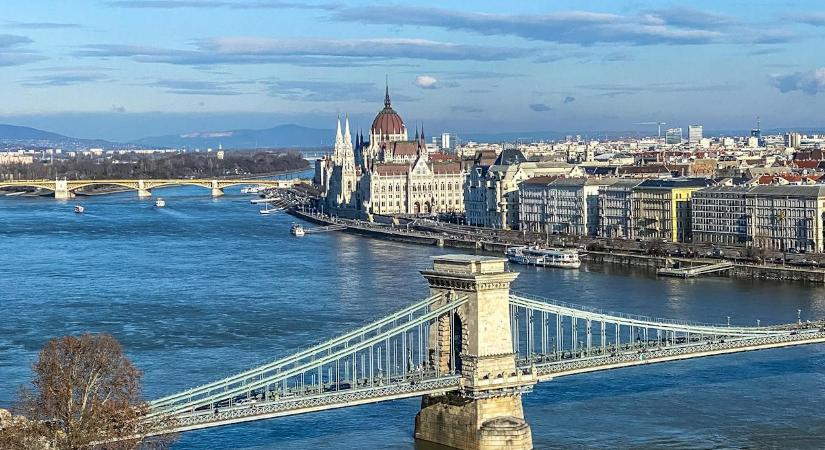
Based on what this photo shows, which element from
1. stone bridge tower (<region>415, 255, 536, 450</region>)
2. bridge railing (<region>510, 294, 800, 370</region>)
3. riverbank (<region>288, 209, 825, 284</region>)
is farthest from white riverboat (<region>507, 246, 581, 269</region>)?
stone bridge tower (<region>415, 255, 536, 450</region>)

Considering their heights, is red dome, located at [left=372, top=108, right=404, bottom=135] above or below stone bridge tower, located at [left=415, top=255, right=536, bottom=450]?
above

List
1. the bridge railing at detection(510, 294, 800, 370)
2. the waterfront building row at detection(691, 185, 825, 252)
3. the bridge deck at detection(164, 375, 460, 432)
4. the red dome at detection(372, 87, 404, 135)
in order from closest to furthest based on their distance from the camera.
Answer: the bridge deck at detection(164, 375, 460, 432) → the bridge railing at detection(510, 294, 800, 370) → the waterfront building row at detection(691, 185, 825, 252) → the red dome at detection(372, 87, 404, 135)

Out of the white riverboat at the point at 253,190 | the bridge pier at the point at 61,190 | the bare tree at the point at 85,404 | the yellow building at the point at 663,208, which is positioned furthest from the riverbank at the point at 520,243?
the bare tree at the point at 85,404

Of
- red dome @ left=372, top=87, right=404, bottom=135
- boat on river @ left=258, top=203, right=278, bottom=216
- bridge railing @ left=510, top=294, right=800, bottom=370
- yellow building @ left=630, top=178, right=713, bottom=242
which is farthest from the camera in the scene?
red dome @ left=372, top=87, right=404, bottom=135

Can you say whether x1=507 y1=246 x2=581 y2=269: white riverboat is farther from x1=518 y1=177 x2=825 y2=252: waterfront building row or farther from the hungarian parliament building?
the hungarian parliament building

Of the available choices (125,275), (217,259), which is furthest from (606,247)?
(125,275)

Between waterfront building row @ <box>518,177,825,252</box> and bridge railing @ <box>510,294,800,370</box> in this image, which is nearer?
bridge railing @ <box>510,294,800,370</box>

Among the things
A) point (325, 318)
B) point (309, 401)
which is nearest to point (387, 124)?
point (325, 318)

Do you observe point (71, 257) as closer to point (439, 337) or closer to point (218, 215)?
point (218, 215)
